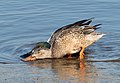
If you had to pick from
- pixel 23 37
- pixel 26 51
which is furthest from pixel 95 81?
pixel 23 37

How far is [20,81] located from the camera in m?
6.74

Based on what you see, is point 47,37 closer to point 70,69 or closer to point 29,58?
point 29,58

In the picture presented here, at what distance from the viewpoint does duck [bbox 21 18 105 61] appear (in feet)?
30.0

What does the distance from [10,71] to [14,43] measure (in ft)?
8.58

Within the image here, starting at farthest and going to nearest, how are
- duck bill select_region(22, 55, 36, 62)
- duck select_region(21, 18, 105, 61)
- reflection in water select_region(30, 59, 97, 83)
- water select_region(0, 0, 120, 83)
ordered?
duck select_region(21, 18, 105, 61) < duck bill select_region(22, 55, 36, 62) < water select_region(0, 0, 120, 83) < reflection in water select_region(30, 59, 97, 83)

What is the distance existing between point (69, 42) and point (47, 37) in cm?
133

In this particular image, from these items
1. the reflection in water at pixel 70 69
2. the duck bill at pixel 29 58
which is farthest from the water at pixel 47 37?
the duck bill at pixel 29 58

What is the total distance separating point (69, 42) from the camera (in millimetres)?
9336

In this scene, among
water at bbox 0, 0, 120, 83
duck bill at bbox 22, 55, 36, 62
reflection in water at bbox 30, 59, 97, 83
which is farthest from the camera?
duck bill at bbox 22, 55, 36, 62

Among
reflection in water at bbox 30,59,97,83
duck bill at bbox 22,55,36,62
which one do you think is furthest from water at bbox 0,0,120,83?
duck bill at bbox 22,55,36,62

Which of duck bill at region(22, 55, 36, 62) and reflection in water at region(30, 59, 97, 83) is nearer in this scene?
reflection in water at region(30, 59, 97, 83)

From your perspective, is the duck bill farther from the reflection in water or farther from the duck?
the reflection in water

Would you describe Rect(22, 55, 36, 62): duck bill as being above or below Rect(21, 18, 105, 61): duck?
below

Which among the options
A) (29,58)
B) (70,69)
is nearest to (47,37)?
(29,58)
